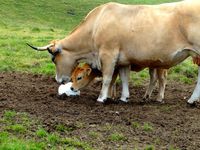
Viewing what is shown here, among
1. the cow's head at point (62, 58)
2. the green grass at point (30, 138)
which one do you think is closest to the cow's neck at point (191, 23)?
the cow's head at point (62, 58)

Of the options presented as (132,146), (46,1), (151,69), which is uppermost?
(46,1)

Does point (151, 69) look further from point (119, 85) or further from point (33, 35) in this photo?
point (33, 35)

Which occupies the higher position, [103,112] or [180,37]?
[180,37]

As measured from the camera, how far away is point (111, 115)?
10.4 meters

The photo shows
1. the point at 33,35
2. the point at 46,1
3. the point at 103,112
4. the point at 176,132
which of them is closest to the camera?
the point at 176,132

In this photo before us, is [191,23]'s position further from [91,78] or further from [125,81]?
[91,78]

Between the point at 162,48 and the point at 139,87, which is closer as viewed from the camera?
the point at 162,48

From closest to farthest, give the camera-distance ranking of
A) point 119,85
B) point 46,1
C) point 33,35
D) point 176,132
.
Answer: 1. point 176,132
2. point 119,85
3. point 33,35
4. point 46,1

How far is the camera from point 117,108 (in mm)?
11188

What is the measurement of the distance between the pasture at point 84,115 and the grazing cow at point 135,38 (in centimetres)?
93

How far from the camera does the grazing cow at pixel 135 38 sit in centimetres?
1117

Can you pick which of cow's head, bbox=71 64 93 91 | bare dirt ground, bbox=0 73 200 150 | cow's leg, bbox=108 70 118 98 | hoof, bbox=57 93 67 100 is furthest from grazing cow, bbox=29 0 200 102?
bare dirt ground, bbox=0 73 200 150

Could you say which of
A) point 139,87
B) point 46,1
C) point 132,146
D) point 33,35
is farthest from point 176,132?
point 46,1

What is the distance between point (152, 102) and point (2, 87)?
3528mm
